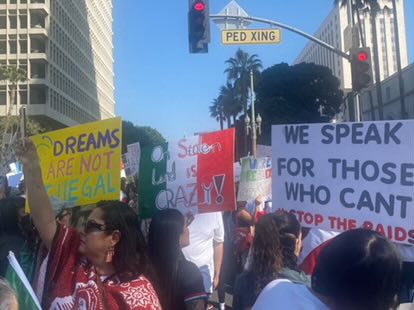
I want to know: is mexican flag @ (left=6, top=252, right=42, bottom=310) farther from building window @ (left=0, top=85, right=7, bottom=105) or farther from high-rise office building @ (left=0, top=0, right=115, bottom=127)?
building window @ (left=0, top=85, right=7, bottom=105)

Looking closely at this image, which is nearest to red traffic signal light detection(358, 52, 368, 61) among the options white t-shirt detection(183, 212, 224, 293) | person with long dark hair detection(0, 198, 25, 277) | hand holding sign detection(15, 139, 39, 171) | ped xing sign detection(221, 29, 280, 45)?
ped xing sign detection(221, 29, 280, 45)

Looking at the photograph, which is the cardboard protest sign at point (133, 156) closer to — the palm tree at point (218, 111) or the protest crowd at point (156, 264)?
the protest crowd at point (156, 264)

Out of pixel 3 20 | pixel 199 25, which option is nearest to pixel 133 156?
pixel 199 25

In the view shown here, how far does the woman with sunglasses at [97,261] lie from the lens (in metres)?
2.64

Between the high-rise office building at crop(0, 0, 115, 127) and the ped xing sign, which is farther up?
the high-rise office building at crop(0, 0, 115, 127)

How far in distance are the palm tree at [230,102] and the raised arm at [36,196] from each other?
66452mm

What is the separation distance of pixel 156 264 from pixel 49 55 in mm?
62304

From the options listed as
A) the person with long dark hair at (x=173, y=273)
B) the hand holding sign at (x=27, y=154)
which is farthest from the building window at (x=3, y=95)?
the hand holding sign at (x=27, y=154)

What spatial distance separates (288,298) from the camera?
2115 millimetres

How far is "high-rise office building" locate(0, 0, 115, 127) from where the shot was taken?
6169cm

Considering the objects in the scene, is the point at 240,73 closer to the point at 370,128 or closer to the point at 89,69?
the point at 89,69

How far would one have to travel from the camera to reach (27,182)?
10.3ft

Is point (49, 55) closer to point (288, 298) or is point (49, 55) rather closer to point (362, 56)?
point (362, 56)

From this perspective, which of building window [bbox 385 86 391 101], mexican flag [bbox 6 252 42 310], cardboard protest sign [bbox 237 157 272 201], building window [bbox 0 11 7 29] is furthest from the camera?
building window [bbox 0 11 7 29]
